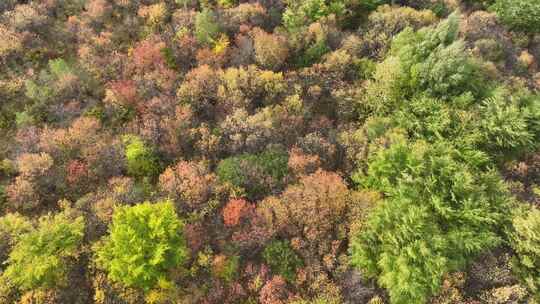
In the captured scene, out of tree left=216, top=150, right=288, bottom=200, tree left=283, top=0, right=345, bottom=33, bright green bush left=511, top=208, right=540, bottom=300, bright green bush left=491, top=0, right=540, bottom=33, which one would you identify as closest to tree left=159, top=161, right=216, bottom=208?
tree left=216, top=150, right=288, bottom=200

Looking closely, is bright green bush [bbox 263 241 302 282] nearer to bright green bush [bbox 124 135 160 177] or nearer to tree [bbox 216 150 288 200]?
tree [bbox 216 150 288 200]

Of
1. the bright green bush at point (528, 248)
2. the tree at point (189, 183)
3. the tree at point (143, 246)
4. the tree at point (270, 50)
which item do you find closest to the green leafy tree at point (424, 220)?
the bright green bush at point (528, 248)

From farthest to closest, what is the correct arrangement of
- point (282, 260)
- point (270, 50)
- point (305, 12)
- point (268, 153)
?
1. point (305, 12)
2. point (270, 50)
3. point (268, 153)
4. point (282, 260)

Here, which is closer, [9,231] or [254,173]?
[9,231]

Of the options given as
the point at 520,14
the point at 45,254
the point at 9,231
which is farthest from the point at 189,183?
the point at 520,14

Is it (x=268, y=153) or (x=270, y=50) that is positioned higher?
(x=270, y=50)

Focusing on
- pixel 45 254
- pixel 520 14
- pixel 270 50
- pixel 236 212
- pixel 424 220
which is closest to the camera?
pixel 45 254

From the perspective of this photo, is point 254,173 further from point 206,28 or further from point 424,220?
point 206,28
